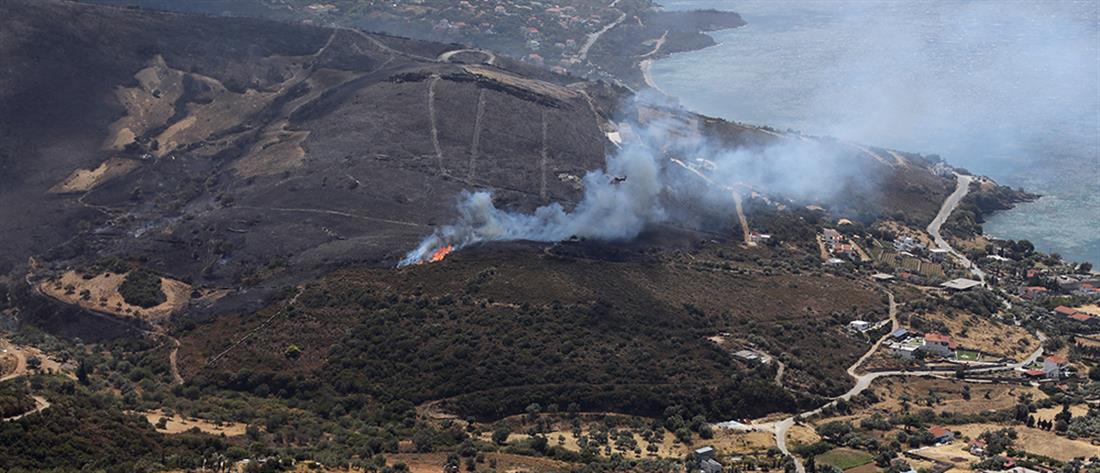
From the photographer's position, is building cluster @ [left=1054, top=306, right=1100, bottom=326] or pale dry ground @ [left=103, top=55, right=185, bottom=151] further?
pale dry ground @ [left=103, top=55, right=185, bottom=151]

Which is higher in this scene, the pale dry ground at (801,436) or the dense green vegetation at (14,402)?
the dense green vegetation at (14,402)

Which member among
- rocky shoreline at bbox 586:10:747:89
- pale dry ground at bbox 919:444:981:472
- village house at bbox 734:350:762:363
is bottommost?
rocky shoreline at bbox 586:10:747:89

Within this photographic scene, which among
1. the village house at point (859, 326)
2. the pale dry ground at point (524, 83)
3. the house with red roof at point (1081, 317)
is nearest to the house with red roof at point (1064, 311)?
the house with red roof at point (1081, 317)

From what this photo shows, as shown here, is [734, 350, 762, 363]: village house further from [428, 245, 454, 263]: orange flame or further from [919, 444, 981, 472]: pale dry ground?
[428, 245, 454, 263]: orange flame

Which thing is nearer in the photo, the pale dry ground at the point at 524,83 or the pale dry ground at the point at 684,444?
the pale dry ground at the point at 684,444

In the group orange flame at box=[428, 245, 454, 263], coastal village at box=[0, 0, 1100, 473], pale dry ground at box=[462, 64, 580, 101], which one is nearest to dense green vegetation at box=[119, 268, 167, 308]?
coastal village at box=[0, 0, 1100, 473]

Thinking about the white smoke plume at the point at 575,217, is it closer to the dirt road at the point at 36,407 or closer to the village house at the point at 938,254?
the village house at the point at 938,254

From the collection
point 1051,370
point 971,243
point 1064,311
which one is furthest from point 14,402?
point 971,243
